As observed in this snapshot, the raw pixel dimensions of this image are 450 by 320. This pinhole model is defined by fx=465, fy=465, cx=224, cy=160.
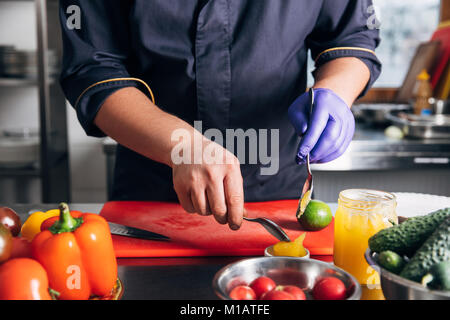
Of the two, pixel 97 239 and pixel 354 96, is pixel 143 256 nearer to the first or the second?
pixel 97 239

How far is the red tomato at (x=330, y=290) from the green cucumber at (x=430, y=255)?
8 centimetres

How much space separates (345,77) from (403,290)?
760 mm

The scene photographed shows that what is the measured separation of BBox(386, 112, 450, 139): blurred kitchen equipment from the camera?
2.18 metres

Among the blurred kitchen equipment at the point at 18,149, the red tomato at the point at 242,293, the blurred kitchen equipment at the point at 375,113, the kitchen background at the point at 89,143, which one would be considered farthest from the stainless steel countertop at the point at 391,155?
the red tomato at the point at 242,293

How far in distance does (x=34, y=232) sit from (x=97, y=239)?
0.90 feet

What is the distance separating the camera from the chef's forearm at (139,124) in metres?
0.98

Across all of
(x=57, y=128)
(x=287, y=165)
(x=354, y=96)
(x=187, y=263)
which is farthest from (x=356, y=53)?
(x=57, y=128)

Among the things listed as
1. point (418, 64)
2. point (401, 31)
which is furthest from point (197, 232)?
point (401, 31)

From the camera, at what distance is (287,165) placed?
4.51 ft

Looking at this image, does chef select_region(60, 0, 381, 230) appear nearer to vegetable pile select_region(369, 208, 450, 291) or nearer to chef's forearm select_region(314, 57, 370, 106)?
chef's forearm select_region(314, 57, 370, 106)

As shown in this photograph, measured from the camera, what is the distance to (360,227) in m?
0.84

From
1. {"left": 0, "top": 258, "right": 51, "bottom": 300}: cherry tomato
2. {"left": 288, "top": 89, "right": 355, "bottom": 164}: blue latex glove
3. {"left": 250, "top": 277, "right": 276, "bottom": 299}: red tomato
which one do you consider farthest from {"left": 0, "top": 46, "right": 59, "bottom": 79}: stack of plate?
{"left": 250, "top": 277, "right": 276, "bottom": 299}: red tomato

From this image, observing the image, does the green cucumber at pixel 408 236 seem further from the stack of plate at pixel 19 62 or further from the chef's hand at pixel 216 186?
the stack of plate at pixel 19 62

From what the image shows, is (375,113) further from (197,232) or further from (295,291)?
(295,291)
